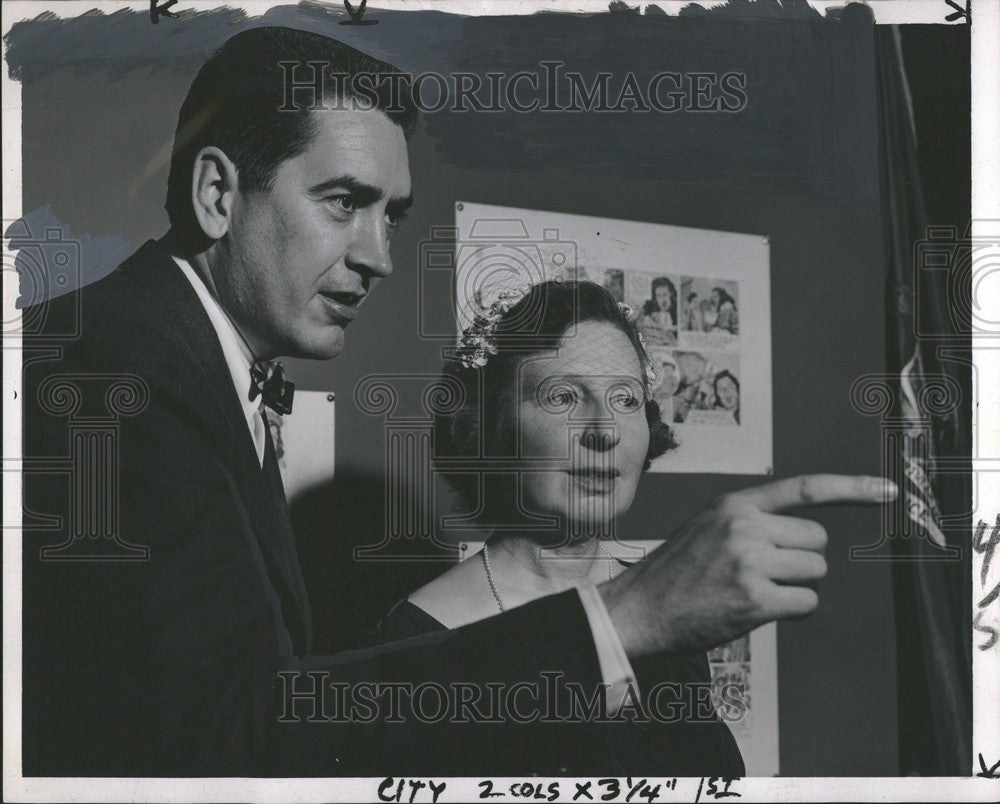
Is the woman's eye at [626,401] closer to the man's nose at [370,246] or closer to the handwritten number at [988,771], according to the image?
the man's nose at [370,246]

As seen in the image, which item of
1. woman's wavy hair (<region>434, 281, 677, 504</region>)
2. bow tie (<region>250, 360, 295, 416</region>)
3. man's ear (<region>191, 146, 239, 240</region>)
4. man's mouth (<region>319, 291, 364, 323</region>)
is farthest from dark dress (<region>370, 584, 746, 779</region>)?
man's ear (<region>191, 146, 239, 240</region>)

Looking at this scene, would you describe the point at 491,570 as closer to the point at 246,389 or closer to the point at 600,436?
the point at 600,436

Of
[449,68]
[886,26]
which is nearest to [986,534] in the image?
[886,26]

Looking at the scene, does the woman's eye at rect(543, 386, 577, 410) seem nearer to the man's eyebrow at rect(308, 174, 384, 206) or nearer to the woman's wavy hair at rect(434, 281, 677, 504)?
the woman's wavy hair at rect(434, 281, 677, 504)

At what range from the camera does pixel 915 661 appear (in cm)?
178

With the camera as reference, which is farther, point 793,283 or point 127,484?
point 793,283

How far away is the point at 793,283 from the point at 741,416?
10.8 inches

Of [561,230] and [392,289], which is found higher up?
[561,230]

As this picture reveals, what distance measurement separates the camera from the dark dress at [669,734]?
1.70m

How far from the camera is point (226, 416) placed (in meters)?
1.59

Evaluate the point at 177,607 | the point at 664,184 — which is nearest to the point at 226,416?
the point at 177,607

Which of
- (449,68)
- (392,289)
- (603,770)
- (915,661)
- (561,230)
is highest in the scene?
(449,68)

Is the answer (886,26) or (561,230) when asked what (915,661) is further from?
(886,26)

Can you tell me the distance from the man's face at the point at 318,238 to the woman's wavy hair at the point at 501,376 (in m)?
0.24
